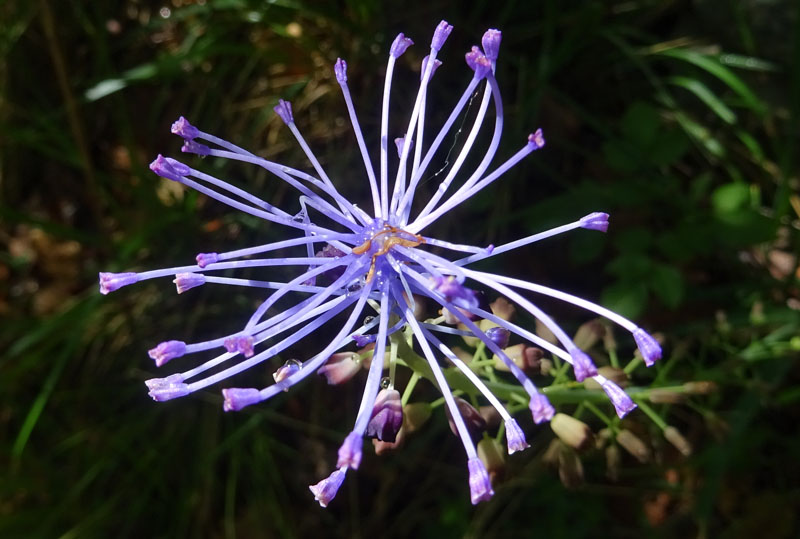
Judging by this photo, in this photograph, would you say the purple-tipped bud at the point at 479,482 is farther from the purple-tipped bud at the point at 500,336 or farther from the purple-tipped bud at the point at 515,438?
the purple-tipped bud at the point at 500,336

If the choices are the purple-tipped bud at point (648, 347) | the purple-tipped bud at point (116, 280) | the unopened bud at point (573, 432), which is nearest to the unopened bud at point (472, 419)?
the unopened bud at point (573, 432)

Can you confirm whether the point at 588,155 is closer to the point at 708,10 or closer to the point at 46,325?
the point at 708,10

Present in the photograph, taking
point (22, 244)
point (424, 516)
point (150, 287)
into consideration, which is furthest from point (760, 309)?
point (22, 244)

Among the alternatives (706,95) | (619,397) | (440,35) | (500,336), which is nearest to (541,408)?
(619,397)

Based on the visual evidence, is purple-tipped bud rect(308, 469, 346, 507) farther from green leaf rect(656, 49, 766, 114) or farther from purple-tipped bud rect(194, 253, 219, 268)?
green leaf rect(656, 49, 766, 114)

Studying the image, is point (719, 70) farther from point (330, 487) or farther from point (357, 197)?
point (330, 487)

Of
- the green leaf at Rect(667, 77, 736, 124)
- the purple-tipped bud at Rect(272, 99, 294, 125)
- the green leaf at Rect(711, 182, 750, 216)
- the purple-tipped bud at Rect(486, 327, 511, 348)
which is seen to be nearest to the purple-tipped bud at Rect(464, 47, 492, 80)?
the purple-tipped bud at Rect(272, 99, 294, 125)
